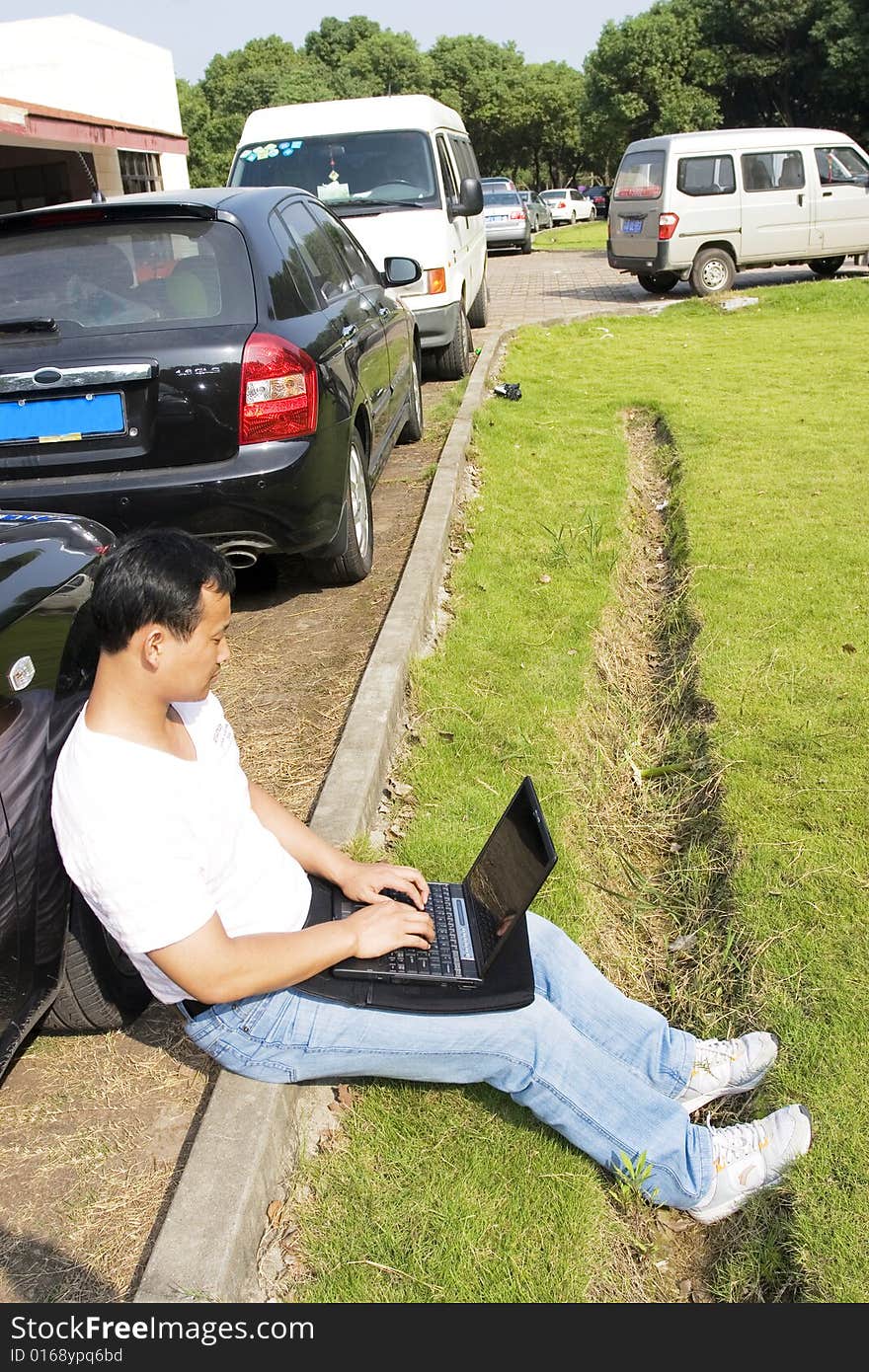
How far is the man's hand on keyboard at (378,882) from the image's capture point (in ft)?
8.66

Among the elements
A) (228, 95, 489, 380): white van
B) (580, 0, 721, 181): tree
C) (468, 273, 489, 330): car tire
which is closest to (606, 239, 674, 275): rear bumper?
(468, 273, 489, 330): car tire

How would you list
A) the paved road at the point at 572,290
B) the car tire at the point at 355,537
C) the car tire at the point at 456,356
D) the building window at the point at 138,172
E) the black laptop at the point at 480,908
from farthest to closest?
1. the building window at the point at 138,172
2. the paved road at the point at 572,290
3. the car tire at the point at 456,356
4. the car tire at the point at 355,537
5. the black laptop at the point at 480,908

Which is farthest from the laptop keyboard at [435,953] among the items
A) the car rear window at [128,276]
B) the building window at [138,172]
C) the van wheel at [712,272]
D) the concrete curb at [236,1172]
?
the building window at [138,172]

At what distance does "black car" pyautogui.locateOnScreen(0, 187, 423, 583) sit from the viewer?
4.48 meters

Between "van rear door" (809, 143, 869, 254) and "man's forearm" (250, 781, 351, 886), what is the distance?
1704 cm

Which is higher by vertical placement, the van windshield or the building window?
the building window

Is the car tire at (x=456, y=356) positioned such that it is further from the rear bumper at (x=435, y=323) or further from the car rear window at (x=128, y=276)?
the car rear window at (x=128, y=276)

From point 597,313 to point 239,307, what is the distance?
1218 centimetres

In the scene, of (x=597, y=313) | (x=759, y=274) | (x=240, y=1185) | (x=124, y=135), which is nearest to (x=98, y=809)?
(x=240, y=1185)

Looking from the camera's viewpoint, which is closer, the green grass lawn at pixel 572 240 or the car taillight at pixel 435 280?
the car taillight at pixel 435 280

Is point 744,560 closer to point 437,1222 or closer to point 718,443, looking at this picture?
point 718,443

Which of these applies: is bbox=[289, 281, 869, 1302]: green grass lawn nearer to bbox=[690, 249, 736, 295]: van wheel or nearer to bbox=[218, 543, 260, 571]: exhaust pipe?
bbox=[218, 543, 260, 571]: exhaust pipe

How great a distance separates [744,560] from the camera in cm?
586

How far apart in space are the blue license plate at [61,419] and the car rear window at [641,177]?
1400 cm
